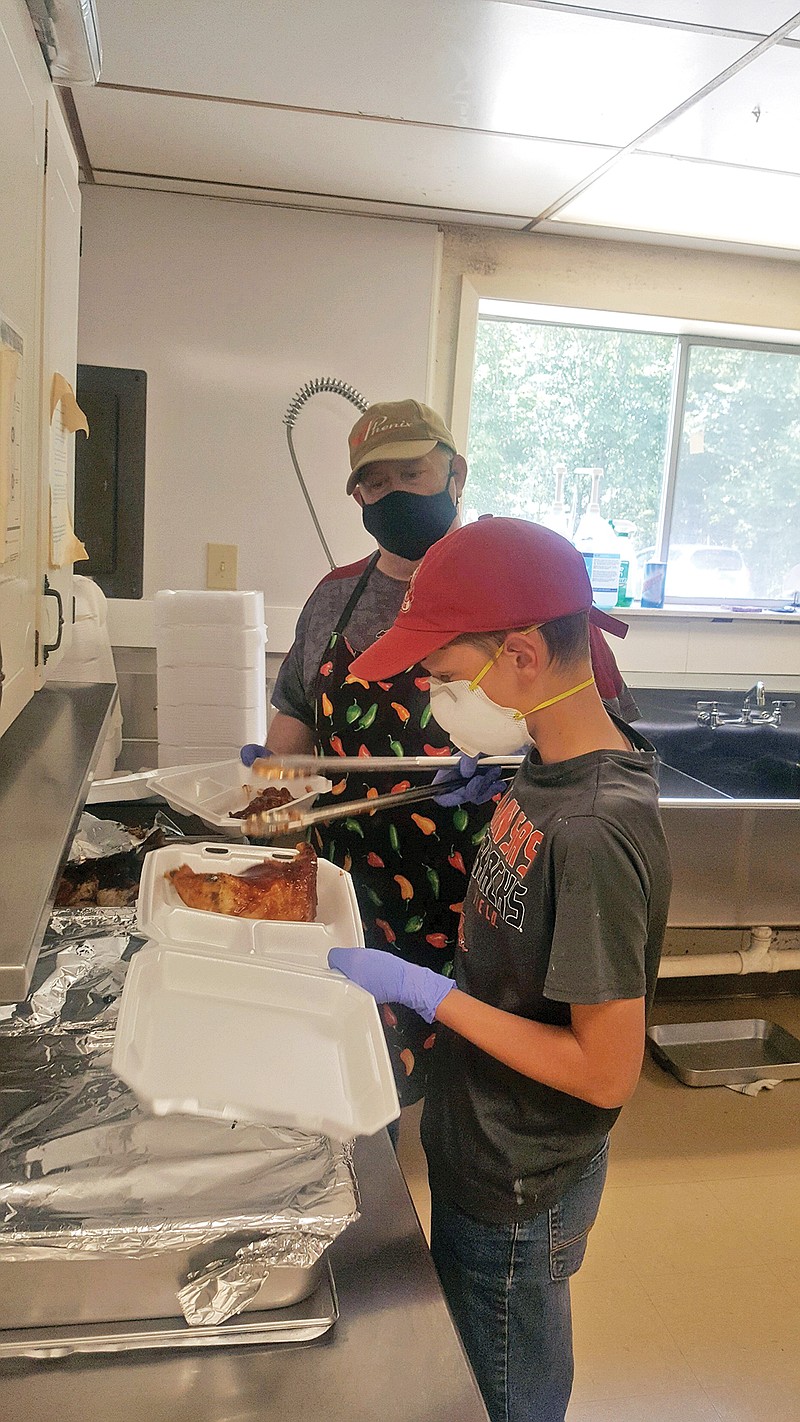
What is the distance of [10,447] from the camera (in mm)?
885

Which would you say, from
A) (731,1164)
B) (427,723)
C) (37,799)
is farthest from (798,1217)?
(37,799)

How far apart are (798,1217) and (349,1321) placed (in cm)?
174

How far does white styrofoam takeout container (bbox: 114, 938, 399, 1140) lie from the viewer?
814mm

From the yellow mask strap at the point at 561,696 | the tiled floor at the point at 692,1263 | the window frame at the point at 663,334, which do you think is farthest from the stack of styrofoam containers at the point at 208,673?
the yellow mask strap at the point at 561,696

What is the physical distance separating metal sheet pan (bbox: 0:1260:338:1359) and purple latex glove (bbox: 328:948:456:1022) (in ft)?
1.02

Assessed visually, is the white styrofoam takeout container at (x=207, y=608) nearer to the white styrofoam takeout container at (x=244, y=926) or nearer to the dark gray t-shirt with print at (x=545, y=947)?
the white styrofoam takeout container at (x=244, y=926)

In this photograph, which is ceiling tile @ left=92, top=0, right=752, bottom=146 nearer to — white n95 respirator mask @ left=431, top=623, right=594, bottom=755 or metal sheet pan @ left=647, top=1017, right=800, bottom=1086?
white n95 respirator mask @ left=431, top=623, right=594, bottom=755

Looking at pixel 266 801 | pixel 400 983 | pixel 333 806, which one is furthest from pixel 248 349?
pixel 400 983

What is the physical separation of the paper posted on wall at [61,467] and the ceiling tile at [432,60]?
2.50 ft

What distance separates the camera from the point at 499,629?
1024 millimetres

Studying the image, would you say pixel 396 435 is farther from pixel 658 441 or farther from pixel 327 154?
pixel 658 441

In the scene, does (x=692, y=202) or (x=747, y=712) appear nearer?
(x=692, y=202)

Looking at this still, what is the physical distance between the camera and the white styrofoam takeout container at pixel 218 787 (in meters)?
1.79

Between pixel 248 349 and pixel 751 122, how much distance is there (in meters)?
1.36
